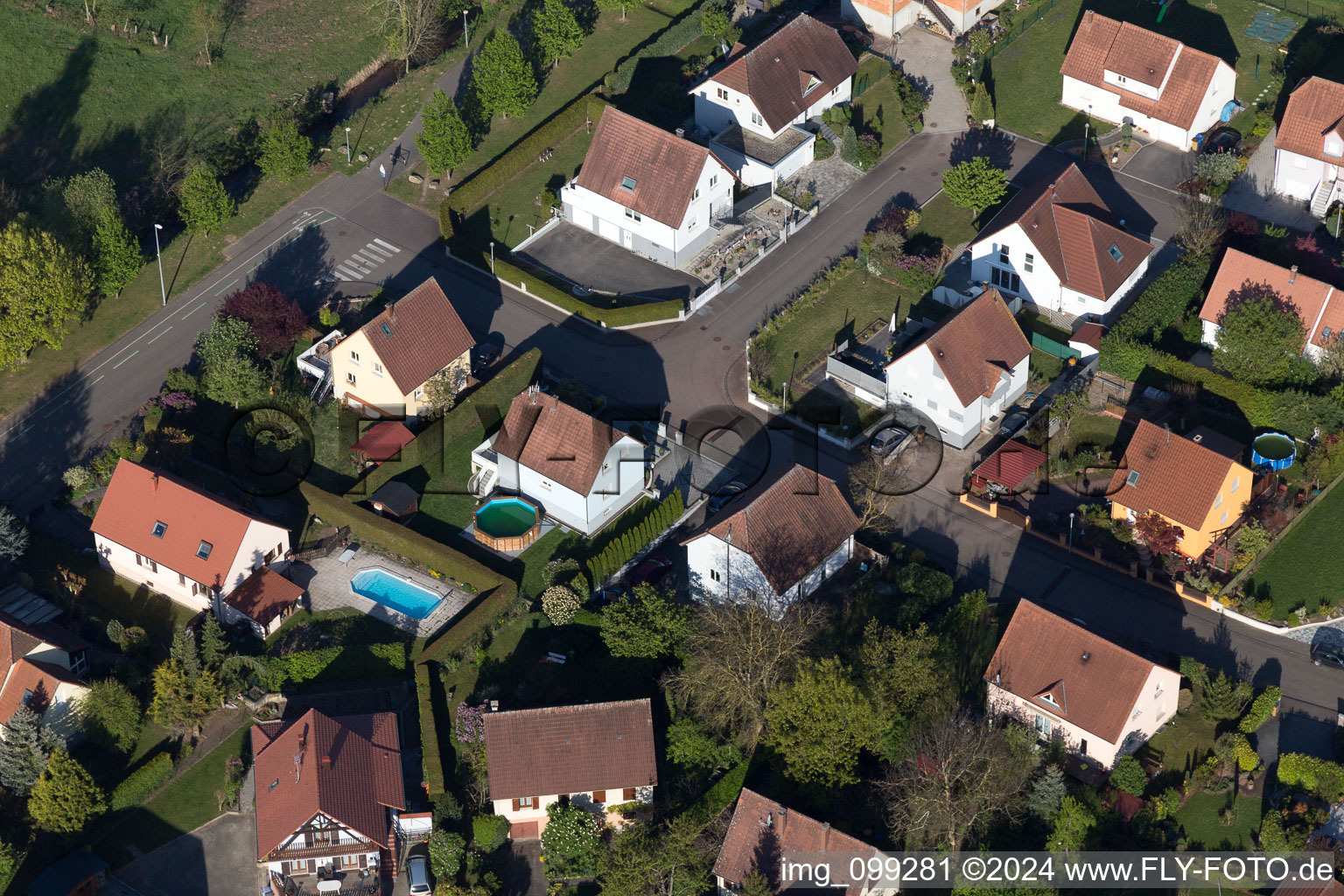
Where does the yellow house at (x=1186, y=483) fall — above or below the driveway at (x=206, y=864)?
above

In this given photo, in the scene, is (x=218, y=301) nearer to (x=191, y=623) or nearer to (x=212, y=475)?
(x=212, y=475)

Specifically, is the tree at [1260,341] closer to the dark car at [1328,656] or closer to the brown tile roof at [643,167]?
the dark car at [1328,656]

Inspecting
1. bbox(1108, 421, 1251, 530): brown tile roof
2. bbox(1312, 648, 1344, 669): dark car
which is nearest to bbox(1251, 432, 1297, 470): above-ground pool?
bbox(1108, 421, 1251, 530): brown tile roof

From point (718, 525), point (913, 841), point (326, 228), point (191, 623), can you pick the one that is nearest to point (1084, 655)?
point (913, 841)

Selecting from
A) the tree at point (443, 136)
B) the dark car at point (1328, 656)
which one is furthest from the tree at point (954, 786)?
the tree at point (443, 136)

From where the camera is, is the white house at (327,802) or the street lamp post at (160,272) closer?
the white house at (327,802)

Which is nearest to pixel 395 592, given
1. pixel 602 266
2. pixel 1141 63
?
pixel 602 266

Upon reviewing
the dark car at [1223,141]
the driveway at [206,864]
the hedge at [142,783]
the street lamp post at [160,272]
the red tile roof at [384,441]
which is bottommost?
the driveway at [206,864]

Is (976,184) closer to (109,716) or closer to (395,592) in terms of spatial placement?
(395,592)
